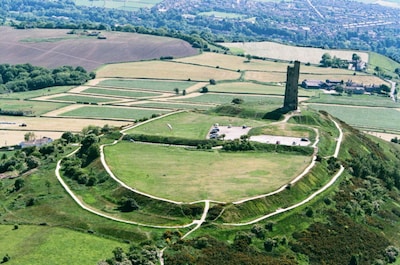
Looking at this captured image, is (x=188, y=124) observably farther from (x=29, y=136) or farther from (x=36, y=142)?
(x=29, y=136)

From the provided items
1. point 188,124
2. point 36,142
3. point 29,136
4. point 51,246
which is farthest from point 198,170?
point 29,136

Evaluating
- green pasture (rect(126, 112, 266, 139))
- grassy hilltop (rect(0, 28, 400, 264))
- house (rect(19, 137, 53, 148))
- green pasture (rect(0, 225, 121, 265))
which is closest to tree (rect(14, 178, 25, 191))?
grassy hilltop (rect(0, 28, 400, 264))

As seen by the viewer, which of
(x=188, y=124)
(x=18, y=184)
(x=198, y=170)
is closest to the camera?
(x=198, y=170)

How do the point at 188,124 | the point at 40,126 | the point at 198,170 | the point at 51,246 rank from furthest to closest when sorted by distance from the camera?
1. the point at 40,126
2. the point at 188,124
3. the point at 198,170
4. the point at 51,246

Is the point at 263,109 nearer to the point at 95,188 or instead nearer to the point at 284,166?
the point at 284,166

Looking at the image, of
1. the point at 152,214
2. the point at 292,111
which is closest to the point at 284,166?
the point at 152,214

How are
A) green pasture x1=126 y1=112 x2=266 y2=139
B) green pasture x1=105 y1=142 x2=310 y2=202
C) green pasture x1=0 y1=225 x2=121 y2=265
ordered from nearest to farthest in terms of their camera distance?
green pasture x1=0 y1=225 x2=121 y2=265 → green pasture x1=105 y1=142 x2=310 y2=202 → green pasture x1=126 y1=112 x2=266 y2=139

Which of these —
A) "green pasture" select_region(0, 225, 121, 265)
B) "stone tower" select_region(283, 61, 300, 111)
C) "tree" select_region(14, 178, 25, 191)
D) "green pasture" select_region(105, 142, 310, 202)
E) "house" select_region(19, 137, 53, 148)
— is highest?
"stone tower" select_region(283, 61, 300, 111)

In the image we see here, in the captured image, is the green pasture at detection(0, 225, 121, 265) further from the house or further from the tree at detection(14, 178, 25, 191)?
the house
